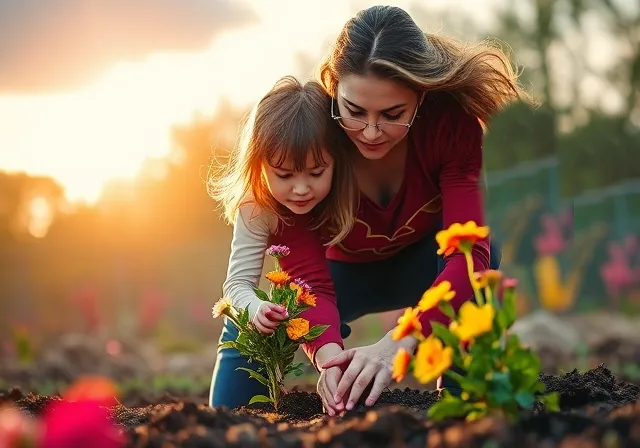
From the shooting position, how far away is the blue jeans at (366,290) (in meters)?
3.15

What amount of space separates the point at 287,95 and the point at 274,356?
875mm

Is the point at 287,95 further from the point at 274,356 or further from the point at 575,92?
the point at 575,92

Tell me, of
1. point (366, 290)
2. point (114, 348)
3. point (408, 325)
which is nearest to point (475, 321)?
point (408, 325)

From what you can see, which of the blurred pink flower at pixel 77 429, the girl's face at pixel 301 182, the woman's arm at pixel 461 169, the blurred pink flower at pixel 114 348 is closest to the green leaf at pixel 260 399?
the girl's face at pixel 301 182

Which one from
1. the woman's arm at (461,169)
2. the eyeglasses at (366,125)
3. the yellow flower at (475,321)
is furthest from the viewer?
the woman's arm at (461,169)

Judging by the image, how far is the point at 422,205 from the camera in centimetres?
312

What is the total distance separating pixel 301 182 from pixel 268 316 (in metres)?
0.46

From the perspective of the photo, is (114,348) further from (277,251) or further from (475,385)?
(475,385)

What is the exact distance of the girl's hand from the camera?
2457 mm

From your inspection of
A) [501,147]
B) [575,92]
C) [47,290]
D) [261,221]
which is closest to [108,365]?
[47,290]

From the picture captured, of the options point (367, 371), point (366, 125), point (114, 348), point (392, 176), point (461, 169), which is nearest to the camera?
point (367, 371)

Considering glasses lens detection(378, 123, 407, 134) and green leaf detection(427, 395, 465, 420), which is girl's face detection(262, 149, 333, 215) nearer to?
glasses lens detection(378, 123, 407, 134)

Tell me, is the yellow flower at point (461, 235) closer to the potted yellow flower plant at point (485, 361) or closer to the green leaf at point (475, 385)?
the potted yellow flower plant at point (485, 361)

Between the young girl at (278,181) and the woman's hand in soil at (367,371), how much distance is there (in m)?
0.28
